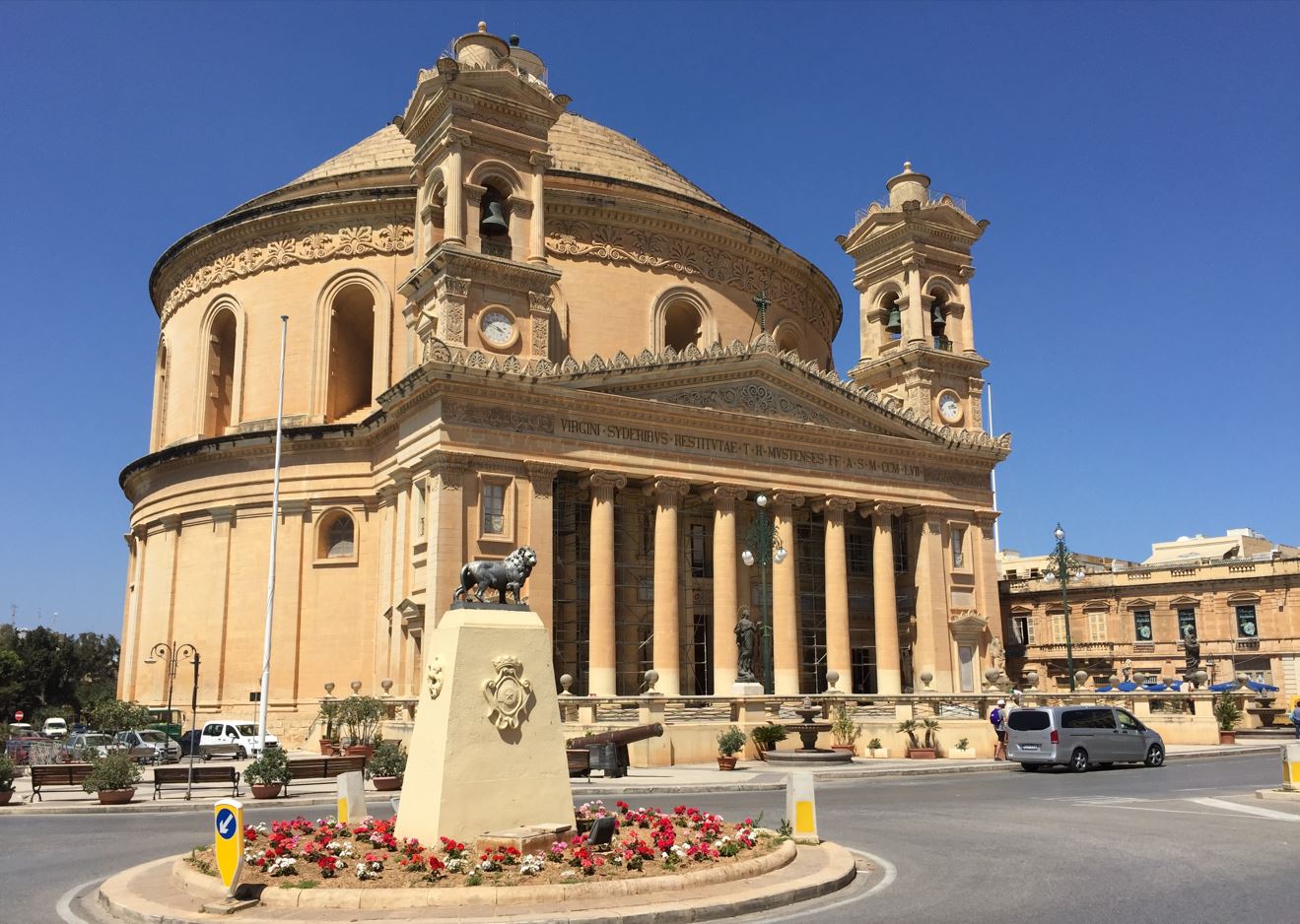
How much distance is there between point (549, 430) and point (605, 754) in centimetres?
1397

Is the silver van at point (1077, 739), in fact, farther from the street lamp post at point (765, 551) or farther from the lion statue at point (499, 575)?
the lion statue at point (499, 575)

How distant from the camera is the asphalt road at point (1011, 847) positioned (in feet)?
36.1

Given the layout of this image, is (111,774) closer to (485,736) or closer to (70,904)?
(70,904)

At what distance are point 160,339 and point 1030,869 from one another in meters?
50.8

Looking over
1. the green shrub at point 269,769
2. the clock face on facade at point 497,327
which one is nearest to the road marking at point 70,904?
the green shrub at point 269,769

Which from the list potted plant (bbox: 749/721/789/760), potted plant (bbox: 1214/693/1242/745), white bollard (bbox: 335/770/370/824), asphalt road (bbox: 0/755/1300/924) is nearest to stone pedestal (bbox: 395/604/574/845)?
white bollard (bbox: 335/770/370/824)

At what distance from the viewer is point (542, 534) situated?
122ft

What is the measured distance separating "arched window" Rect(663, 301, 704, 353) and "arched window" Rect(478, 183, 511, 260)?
972cm

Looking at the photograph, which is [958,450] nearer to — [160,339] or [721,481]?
[721,481]

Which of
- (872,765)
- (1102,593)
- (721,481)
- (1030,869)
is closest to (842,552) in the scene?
(721,481)

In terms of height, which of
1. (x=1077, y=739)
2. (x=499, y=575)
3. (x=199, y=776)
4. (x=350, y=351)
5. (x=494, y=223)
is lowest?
(x=199, y=776)

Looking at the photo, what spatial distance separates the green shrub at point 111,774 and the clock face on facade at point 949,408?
115 ft

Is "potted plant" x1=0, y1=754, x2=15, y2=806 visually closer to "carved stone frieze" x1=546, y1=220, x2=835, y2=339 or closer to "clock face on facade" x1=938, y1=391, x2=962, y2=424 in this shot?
"carved stone frieze" x1=546, y1=220, x2=835, y2=339

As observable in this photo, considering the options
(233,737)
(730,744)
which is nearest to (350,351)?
(233,737)
